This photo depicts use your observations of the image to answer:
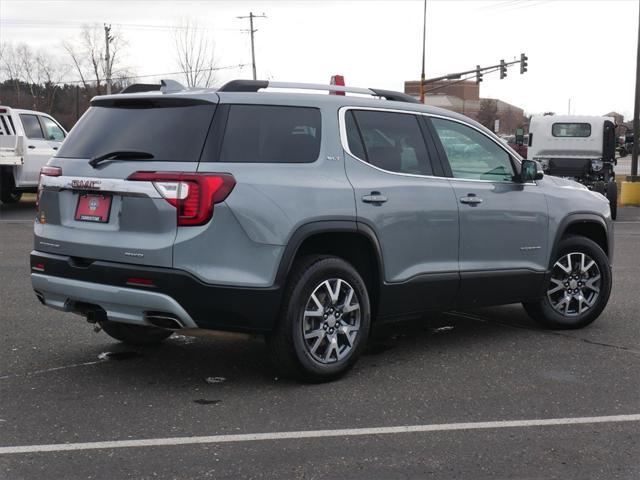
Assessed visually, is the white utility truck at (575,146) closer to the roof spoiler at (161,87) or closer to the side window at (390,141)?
the side window at (390,141)

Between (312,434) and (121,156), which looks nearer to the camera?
(312,434)

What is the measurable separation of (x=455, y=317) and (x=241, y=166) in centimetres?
322

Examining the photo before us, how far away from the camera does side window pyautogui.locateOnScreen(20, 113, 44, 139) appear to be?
1717 centimetres

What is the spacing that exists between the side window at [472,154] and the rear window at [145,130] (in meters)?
1.91

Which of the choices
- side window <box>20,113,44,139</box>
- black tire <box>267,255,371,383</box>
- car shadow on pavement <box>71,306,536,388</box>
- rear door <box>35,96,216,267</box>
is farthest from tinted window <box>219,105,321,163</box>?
side window <box>20,113,44,139</box>

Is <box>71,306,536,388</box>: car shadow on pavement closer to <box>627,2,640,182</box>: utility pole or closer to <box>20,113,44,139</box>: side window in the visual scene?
<box>20,113,44,139</box>: side window

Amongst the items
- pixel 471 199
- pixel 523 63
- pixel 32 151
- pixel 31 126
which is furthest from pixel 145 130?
pixel 523 63

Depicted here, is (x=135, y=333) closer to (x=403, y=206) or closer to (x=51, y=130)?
(x=403, y=206)

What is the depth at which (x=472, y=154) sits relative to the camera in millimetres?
6145

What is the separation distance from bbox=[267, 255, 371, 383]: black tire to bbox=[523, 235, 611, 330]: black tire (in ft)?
6.72

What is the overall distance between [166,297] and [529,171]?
3.07 meters

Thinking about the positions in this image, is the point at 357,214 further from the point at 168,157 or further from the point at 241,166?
the point at 168,157

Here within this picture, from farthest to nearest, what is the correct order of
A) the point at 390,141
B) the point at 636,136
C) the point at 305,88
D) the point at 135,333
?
the point at 636,136 → the point at 135,333 → the point at 390,141 → the point at 305,88

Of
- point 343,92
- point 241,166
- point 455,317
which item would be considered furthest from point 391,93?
point 455,317
